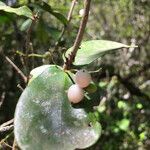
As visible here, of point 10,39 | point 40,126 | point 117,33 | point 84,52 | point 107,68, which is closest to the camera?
point 40,126

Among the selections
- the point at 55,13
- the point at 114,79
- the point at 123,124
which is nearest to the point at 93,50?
the point at 55,13

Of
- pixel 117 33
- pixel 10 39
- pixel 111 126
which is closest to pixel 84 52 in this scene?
pixel 10 39

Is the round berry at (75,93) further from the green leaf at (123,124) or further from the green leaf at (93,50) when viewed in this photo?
the green leaf at (123,124)

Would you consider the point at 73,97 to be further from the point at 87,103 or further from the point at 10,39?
the point at 10,39

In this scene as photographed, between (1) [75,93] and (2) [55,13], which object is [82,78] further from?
(2) [55,13]

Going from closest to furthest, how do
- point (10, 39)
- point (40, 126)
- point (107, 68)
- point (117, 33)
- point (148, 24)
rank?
point (40, 126), point (10, 39), point (107, 68), point (148, 24), point (117, 33)

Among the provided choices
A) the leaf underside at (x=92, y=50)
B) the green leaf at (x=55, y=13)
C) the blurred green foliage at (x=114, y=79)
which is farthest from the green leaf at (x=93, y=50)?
the blurred green foliage at (x=114, y=79)

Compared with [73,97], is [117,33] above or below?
below

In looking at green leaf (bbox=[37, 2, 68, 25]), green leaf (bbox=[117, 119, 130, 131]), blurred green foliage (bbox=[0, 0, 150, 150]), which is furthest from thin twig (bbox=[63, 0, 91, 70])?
green leaf (bbox=[117, 119, 130, 131])
